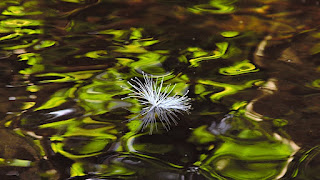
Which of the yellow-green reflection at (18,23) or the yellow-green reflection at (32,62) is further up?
the yellow-green reflection at (18,23)

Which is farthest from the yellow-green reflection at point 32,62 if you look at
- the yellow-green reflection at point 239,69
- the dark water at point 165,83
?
the yellow-green reflection at point 239,69

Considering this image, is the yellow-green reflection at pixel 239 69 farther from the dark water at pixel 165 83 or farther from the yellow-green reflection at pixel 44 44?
the yellow-green reflection at pixel 44 44

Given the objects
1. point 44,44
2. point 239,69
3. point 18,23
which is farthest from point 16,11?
point 239,69

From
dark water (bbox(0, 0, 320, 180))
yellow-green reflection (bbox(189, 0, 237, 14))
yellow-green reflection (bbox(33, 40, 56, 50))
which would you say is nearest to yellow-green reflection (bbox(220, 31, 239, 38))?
dark water (bbox(0, 0, 320, 180))

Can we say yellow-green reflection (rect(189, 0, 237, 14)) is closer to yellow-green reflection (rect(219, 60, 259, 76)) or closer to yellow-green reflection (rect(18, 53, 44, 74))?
yellow-green reflection (rect(219, 60, 259, 76))

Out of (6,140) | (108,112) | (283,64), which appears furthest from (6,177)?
(283,64)

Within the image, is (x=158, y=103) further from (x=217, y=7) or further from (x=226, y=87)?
(x=217, y=7)

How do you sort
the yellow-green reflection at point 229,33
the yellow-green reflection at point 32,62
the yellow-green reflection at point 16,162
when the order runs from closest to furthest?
1. the yellow-green reflection at point 16,162
2. the yellow-green reflection at point 32,62
3. the yellow-green reflection at point 229,33
